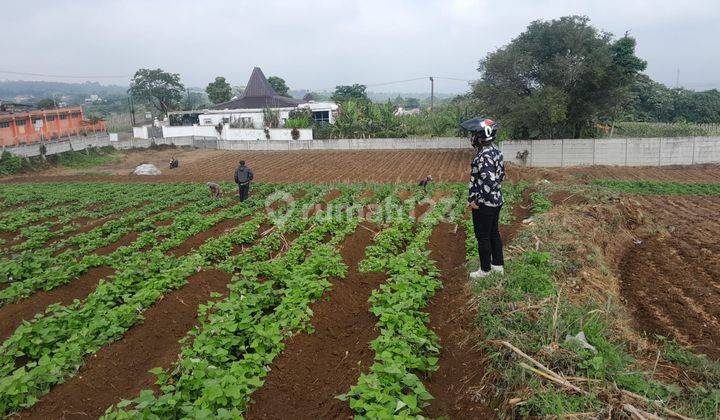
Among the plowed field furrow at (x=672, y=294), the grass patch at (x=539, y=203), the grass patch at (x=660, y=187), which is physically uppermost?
the grass patch at (x=539, y=203)

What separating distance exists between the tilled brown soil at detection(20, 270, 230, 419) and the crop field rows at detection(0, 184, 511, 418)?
2 centimetres

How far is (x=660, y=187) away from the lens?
18922 mm

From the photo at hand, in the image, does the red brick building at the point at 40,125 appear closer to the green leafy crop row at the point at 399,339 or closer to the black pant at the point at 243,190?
the black pant at the point at 243,190

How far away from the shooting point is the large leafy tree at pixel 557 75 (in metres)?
24.2

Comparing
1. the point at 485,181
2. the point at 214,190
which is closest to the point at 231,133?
the point at 214,190

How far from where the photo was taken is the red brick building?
3428cm

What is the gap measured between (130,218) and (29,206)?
6635mm

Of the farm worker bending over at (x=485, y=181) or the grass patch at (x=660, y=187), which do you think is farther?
the grass patch at (x=660, y=187)

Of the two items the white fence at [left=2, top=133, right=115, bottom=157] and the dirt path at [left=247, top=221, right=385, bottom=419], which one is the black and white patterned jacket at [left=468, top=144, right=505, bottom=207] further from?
the white fence at [left=2, top=133, right=115, bottom=157]

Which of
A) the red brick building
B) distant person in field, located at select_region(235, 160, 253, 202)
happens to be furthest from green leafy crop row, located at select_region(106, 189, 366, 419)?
the red brick building

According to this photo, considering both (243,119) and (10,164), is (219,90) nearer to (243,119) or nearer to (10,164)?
(243,119)

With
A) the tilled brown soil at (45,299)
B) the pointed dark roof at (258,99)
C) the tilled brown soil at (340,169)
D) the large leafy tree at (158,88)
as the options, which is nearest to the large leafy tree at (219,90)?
the large leafy tree at (158,88)

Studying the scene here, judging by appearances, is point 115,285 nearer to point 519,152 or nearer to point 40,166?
point 519,152

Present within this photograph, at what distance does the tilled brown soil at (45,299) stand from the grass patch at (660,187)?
57.7 feet
